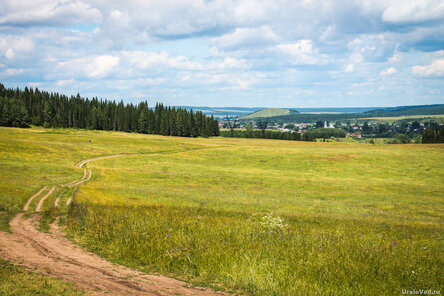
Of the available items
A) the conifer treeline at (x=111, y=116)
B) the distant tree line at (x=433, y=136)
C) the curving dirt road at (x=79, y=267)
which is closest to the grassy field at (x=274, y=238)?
the curving dirt road at (x=79, y=267)

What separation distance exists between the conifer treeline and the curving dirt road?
5933 inches

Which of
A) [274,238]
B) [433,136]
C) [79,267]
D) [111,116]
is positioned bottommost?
[79,267]

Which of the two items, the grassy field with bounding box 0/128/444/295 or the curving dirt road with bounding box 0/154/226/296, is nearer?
the curving dirt road with bounding box 0/154/226/296

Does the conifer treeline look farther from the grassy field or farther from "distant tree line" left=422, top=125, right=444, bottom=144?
the grassy field

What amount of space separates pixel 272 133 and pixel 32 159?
511 feet

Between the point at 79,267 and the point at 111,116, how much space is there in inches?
7023

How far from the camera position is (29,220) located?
1744cm

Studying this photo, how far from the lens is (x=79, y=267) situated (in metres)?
10.1

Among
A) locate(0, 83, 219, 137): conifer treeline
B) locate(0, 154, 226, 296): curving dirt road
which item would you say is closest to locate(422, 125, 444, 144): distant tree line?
locate(0, 83, 219, 137): conifer treeline

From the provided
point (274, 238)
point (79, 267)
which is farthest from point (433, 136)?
point (79, 267)

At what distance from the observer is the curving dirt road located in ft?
28.0

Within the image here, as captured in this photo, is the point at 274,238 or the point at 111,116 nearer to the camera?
the point at 274,238

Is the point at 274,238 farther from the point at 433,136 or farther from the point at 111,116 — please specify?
the point at 111,116

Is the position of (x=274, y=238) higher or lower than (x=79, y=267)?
higher
